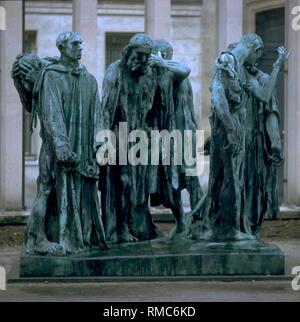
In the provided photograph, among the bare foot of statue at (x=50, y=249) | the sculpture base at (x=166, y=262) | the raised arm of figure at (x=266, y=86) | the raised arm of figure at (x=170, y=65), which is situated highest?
the raised arm of figure at (x=170, y=65)

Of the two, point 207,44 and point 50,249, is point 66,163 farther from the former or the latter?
point 207,44

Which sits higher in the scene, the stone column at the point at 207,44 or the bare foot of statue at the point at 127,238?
the stone column at the point at 207,44

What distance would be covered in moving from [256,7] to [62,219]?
467 inches

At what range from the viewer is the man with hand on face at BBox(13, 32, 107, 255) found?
13.5 meters

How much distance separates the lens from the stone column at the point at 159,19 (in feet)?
65.4

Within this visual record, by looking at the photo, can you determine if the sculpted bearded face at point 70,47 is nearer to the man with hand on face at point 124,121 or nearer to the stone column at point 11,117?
the man with hand on face at point 124,121

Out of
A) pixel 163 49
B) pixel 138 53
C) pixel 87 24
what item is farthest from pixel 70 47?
pixel 87 24

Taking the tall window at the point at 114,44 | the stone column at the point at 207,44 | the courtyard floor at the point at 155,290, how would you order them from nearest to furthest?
1. the courtyard floor at the point at 155,290
2. the stone column at the point at 207,44
3. the tall window at the point at 114,44

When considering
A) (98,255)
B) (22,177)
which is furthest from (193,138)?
(22,177)

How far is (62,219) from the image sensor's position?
535 inches

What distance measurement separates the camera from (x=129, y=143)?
14.1m

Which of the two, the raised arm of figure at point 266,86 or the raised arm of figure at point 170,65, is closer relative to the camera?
the raised arm of figure at point 266,86

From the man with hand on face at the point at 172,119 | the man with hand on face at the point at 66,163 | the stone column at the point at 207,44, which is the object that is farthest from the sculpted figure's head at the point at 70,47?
the stone column at the point at 207,44

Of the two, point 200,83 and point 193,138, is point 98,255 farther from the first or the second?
point 200,83
